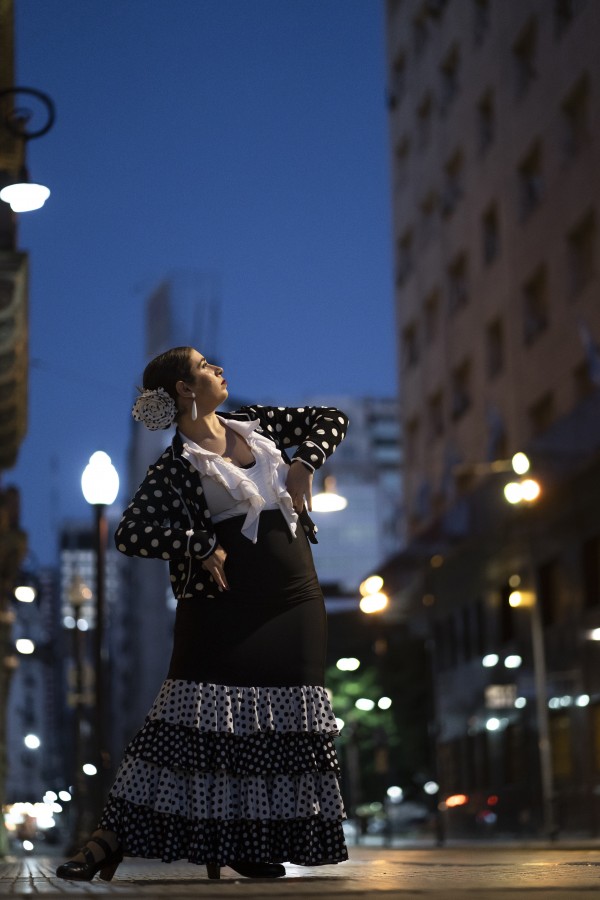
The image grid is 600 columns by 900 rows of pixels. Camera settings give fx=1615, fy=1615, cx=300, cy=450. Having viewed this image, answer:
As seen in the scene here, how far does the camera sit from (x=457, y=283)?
1972 inches

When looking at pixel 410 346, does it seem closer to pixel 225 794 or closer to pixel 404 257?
pixel 404 257

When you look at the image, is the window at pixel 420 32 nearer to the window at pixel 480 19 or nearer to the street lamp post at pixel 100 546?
the window at pixel 480 19

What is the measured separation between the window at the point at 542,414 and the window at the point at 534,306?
170 cm

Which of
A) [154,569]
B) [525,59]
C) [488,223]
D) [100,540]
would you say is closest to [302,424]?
[100,540]

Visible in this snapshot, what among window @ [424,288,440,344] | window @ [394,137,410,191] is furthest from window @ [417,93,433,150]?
window @ [424,288,440,344]

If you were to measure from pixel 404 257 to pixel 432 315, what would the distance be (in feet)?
14.9

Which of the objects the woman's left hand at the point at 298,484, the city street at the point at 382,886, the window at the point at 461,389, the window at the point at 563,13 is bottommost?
the city street at the point at 382,886

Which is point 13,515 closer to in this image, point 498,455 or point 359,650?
point 498,455

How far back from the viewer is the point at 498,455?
4378 centimetres

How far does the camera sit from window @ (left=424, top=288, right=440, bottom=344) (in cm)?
5241

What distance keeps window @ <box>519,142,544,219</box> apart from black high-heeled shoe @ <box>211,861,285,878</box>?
119ft

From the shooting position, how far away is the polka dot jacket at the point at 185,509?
6488 mm

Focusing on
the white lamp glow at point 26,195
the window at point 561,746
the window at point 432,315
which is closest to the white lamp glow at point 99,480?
the white lamp glow at point 26,195

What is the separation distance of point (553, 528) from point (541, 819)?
680cm
